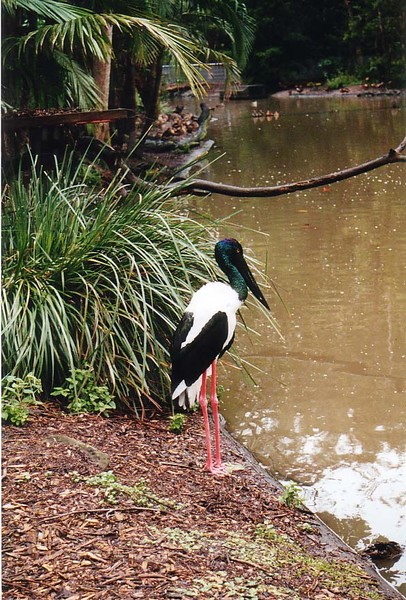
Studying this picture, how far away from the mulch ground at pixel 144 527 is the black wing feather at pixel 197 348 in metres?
0.46

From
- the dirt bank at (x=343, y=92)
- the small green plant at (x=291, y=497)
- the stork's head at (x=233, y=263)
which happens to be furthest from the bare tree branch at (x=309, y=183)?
the dirt bank at (x=343, y=92)

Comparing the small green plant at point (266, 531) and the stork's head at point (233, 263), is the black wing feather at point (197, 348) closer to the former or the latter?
the stork's head at point (233, 263)

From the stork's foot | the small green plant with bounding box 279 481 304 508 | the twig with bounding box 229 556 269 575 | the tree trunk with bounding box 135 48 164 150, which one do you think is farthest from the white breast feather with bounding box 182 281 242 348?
the tree trunk with bounding box 135 48 164 150

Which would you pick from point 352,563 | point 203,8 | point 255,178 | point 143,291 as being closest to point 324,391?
point 143,291

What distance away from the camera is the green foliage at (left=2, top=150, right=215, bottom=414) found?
169 inches

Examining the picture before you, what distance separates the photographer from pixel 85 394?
428cm

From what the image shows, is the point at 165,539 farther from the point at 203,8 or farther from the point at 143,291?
the point at 203,8

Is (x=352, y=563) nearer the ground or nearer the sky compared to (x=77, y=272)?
nearer the ground

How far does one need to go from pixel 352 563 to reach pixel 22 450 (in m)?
1.41

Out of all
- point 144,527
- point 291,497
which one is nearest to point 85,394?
point 291,497

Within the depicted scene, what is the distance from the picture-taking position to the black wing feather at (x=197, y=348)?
362 cm

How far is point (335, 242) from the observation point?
30.4 ft

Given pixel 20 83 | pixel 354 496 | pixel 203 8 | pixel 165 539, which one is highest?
pixel 203 8

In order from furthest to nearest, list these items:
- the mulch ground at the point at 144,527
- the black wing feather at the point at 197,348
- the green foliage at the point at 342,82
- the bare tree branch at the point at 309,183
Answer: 1. the green foliage at the point at 342,82
2. the bare tree branch at the point at 309,183
3. the black wing feather at the point at 197,348
4. the mulch ground at the point at 144,527
